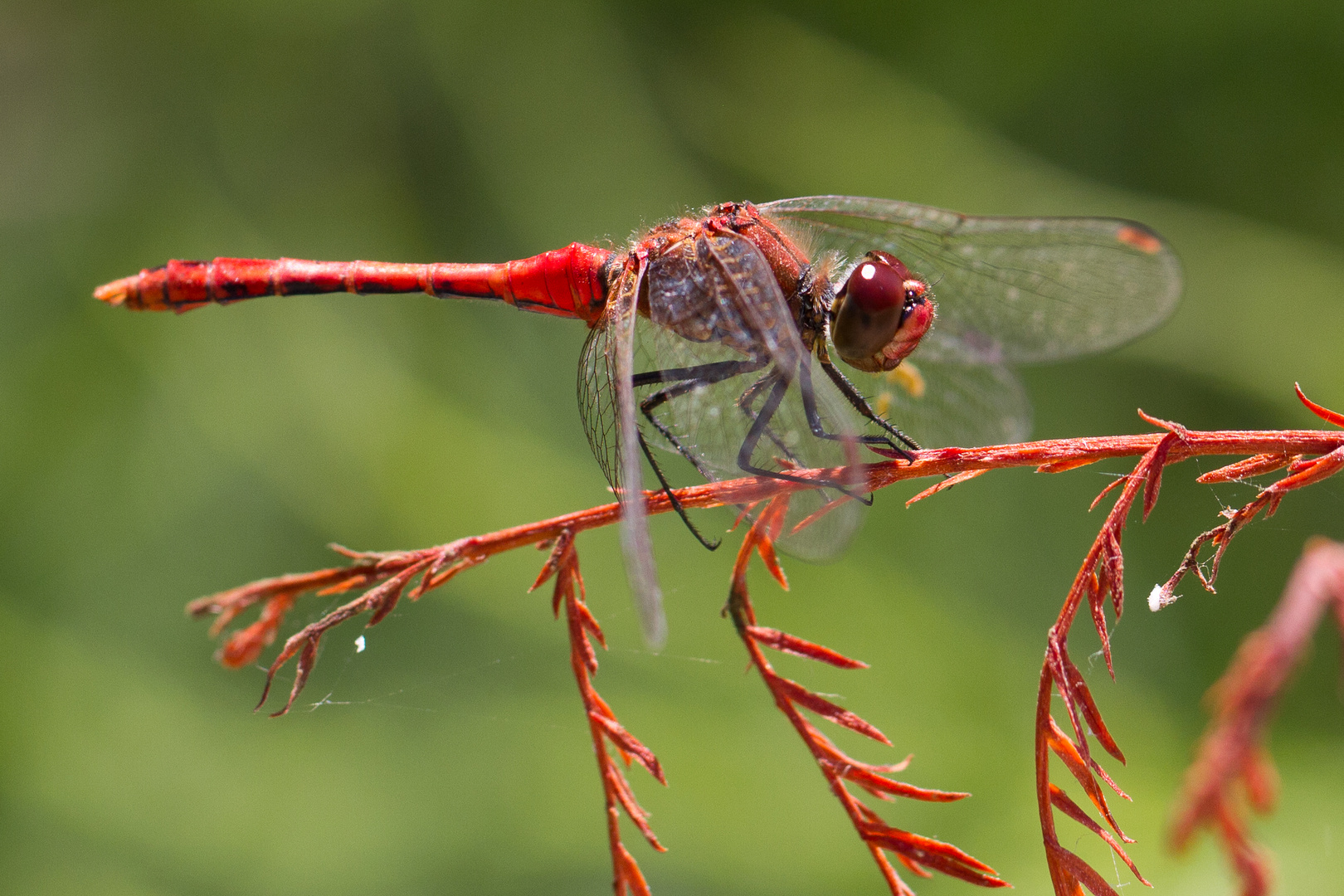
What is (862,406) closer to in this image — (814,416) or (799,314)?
(814,416)

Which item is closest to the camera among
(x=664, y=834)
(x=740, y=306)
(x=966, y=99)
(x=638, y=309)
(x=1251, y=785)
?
(x=1251, y=785)

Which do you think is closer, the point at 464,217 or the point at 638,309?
the point at 638,309

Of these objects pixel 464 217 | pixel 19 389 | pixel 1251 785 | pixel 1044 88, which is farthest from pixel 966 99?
pixel 19 389

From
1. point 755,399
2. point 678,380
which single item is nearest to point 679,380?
point 678,380

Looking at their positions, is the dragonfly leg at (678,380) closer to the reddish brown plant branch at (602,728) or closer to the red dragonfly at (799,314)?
the red dragonfly at (799,314)

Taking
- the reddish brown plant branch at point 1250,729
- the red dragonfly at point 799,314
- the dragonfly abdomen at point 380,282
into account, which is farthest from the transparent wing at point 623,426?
the reddish brown plant branch at point 1250,729

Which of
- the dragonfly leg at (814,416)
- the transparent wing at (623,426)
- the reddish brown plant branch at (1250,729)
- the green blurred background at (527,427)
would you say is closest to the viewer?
the reddish brown plant branch at (1250,729)

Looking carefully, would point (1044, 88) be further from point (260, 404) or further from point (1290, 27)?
point (260, 404)
